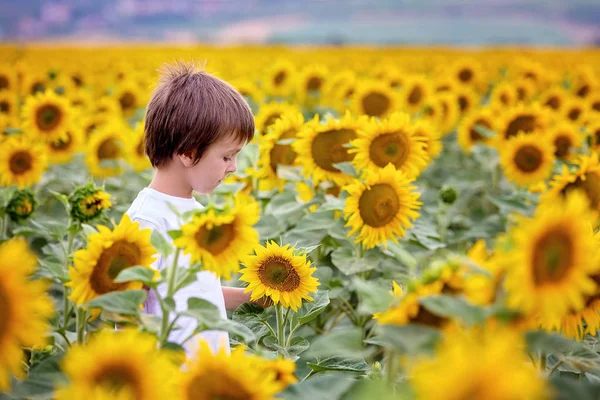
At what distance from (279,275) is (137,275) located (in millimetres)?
691

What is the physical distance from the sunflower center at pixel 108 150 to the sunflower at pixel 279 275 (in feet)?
8.78

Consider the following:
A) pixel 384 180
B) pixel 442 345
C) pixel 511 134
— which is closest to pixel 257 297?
pixel 384 180

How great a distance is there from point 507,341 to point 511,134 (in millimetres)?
3765

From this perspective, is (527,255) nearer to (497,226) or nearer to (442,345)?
(442,345)

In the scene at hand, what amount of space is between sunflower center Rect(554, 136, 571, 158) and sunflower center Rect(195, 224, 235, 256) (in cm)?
338

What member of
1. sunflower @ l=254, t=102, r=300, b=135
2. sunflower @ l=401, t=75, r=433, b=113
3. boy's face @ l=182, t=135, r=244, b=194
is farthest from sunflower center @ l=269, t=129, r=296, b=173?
sunflower @ l=401, t=75, r=433, b=113

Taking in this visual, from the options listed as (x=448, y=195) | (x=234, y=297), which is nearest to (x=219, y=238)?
(x=234, y=297)

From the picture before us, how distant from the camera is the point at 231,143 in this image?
7.41 ft

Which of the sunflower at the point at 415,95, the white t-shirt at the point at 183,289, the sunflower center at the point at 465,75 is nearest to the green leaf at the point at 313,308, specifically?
the white t-shirt at the point at 183,289

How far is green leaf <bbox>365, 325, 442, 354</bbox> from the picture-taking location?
127 centimetres

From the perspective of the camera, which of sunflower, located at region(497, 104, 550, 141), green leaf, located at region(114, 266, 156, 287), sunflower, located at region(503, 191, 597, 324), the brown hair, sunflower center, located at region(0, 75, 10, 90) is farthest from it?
sunflower center, located at region(0, 75, 10, 90)

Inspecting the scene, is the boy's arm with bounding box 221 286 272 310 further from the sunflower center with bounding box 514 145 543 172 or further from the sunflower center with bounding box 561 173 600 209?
the sunflower center with bounding box 514 145 543 172

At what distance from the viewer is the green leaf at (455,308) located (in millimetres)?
1256

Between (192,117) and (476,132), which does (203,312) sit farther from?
(476,132)
